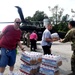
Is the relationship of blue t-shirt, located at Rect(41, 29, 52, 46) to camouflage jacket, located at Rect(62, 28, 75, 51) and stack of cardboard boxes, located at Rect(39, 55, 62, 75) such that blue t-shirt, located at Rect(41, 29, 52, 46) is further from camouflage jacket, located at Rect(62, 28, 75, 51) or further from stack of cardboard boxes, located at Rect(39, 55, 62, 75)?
stack of cardboard boxes, located at Rect(39, 55, 62, 75)

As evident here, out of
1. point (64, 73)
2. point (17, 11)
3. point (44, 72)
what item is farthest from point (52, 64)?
point (17, 11)

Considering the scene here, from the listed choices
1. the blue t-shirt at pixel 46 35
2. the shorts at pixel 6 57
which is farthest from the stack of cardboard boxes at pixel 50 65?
the blue t-shirt at pixel 46 35

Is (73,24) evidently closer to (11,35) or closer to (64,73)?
(64,73)

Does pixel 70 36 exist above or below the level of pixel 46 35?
below

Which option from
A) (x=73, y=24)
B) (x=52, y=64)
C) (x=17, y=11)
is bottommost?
(x=17, y=11)

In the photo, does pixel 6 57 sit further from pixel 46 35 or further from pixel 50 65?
pixel 46 35

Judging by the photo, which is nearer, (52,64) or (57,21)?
(52,64)

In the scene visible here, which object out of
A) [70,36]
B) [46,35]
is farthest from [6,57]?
[70,36]

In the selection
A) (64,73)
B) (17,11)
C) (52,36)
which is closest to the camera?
(52,36)

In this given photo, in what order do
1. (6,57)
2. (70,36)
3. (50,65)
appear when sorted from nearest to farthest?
(6,57)
(50,65)
(70,36)

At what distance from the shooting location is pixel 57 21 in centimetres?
6328

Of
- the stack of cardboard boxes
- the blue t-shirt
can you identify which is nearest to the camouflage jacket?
the blue t-shirt

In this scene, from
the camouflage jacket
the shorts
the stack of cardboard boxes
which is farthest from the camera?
the camouflage jacket

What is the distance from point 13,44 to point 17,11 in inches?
→ 851
